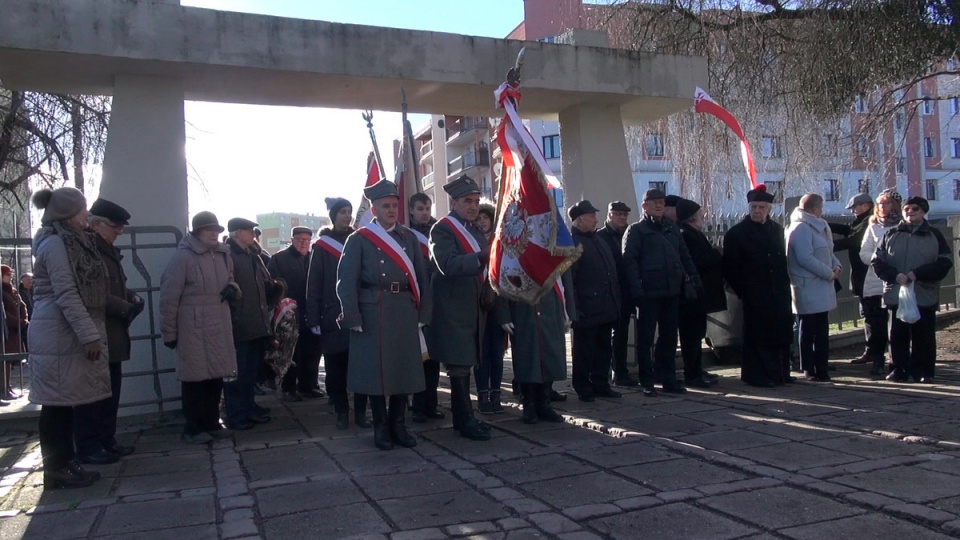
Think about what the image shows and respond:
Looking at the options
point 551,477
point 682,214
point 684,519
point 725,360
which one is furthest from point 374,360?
point 725,360

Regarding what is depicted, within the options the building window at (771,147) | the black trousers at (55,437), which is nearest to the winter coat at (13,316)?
the black trousers at (55,437)

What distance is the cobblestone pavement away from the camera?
158 inches

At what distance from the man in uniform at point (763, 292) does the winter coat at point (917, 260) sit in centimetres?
96

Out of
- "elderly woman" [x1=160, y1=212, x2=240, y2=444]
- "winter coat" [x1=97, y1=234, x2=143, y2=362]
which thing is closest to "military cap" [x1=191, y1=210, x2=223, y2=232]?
"elderly woman" [x1=160, y1=212, x2=240, y2=444]

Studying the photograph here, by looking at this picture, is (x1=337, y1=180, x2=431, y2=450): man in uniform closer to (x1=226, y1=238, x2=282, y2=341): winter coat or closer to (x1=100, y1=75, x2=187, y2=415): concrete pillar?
(x1=226, y1=238, x2=282, y2=341): winter coat

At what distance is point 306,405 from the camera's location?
331 inches

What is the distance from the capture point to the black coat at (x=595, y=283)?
747 cm

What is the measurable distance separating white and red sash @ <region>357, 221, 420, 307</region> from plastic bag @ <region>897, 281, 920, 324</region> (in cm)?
485

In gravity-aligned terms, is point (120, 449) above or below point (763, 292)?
below

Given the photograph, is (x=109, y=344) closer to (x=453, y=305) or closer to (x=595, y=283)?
(x=453, y=305)

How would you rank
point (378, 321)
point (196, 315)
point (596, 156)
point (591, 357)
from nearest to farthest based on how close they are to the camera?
point (378, 321) → point (196, 315) → point (591, 357) → point (596, 156)

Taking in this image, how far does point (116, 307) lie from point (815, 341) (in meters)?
6.47

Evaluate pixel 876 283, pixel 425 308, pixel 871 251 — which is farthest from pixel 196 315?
pixel 876 283

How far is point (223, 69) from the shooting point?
743 centimetres
